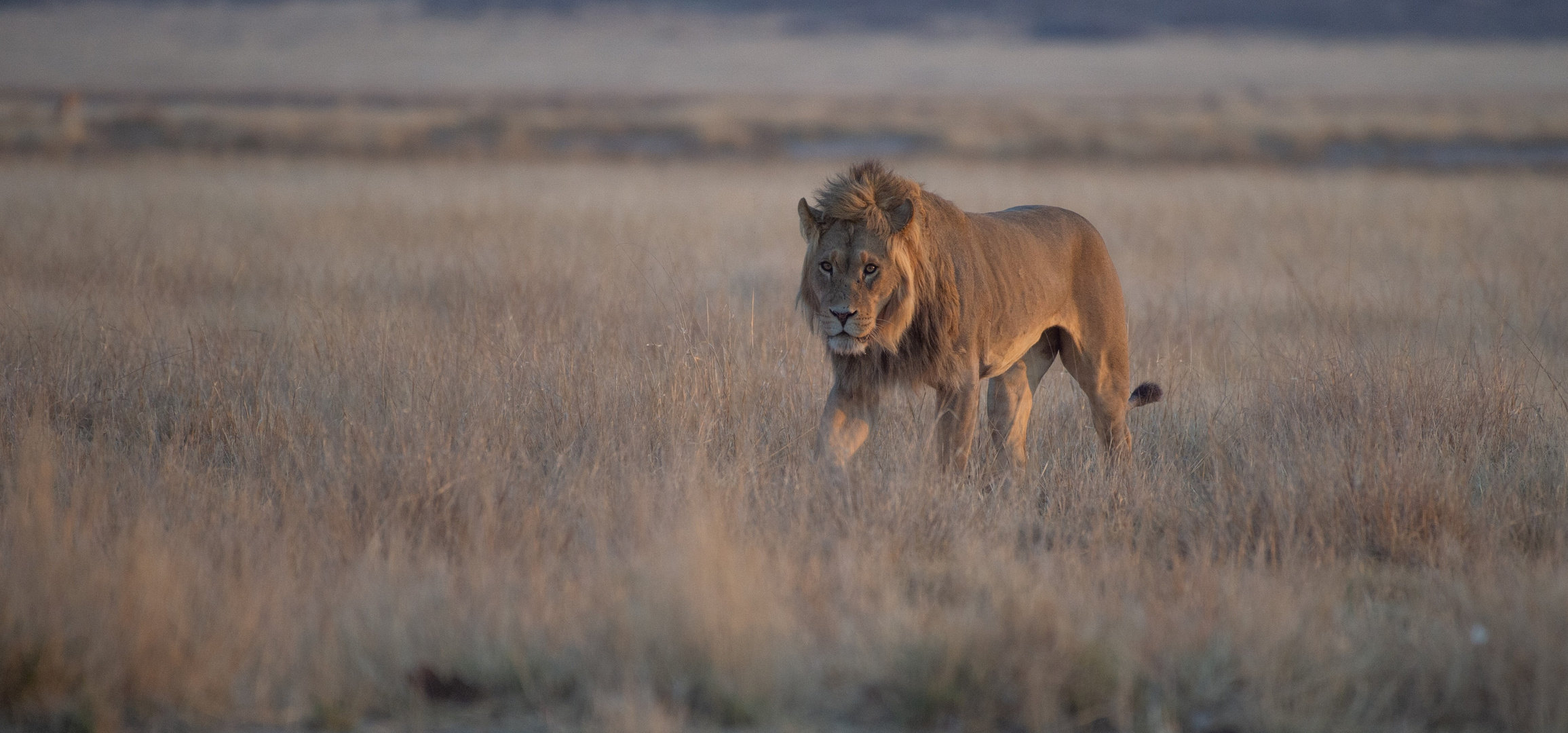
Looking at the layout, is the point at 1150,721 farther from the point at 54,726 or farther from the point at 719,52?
the point at 719,52

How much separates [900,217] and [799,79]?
107 m

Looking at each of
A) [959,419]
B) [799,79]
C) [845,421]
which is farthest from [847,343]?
[799,79]

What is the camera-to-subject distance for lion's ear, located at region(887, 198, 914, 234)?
5.15m

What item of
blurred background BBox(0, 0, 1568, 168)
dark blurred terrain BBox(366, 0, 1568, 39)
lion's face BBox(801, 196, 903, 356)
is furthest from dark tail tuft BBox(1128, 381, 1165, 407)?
dark blurred terrain BBox(366, 0, 1568, 39)

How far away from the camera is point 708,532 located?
4.20 metres

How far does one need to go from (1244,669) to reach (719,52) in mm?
127998

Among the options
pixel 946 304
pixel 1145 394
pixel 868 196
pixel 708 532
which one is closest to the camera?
pixel 708 532

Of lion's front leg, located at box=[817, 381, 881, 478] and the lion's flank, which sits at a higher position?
the lion's flank

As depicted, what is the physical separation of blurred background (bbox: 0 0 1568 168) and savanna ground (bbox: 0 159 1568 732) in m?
23.6

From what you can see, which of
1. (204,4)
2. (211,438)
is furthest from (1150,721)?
(204,4)

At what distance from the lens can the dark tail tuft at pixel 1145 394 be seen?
20.1ft

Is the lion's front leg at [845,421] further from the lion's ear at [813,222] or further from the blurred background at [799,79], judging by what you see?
the blurred background at [799,79]

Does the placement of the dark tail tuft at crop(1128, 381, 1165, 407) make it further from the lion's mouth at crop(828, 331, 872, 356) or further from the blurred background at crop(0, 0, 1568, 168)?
the blurred background at crop(0, 0, 1568, 168)

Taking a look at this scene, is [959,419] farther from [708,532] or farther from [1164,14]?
[1164,14]
